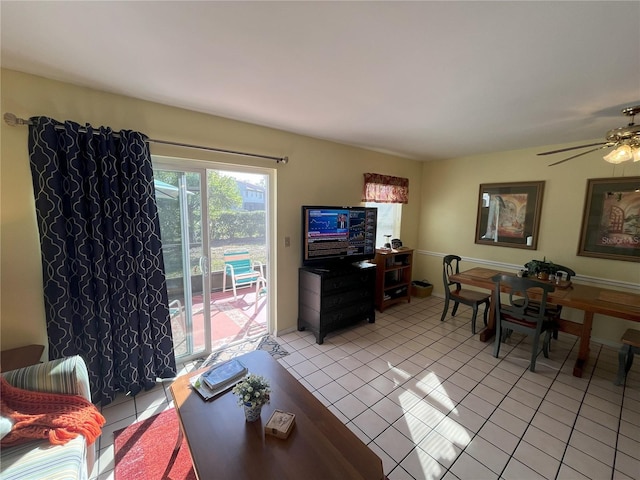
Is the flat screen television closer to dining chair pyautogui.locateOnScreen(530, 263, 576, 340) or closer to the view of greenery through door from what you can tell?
the view of greenery through door

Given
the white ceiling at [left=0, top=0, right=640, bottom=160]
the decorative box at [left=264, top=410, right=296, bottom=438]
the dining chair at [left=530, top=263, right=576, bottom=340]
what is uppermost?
the white ceiling at [left=0, top=0, right=640, bottom=160]

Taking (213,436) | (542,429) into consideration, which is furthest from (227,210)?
(542,429)

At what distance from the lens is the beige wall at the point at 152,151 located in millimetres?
1668

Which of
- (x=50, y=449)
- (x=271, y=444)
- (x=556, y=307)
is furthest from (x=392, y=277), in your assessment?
(x=50, y=449)

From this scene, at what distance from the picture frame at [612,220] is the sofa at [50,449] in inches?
191

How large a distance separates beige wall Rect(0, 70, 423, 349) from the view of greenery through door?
0.78ft

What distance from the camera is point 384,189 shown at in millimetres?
4012

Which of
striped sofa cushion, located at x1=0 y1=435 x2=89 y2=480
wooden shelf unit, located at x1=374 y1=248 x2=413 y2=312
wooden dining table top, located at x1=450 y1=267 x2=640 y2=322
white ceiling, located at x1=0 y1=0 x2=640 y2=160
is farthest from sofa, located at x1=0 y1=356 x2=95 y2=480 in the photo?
wooden dining table top, located at x1=450 y1=267 x2=640 y2=322

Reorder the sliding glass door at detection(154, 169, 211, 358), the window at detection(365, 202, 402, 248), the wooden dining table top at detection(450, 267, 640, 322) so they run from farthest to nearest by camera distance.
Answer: the window at detection(365, 202, 402, 248) → the sliding glass door at detection(154, 169, 211, 358) → the wooden dining table top at detection(450, 267, 640, 322)

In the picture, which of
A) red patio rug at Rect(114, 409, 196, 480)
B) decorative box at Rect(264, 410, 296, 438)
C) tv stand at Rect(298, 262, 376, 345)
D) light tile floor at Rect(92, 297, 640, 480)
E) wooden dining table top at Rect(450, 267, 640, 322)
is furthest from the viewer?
tv stand at Rect(298, 262, 376, 345)

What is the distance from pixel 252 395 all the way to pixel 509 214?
13.3ft

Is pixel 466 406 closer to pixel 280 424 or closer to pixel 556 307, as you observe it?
pixel 280 424

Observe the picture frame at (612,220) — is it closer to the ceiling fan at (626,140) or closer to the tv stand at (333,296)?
the ceiling fan at (626,140)

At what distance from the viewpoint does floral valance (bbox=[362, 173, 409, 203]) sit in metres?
3.79
